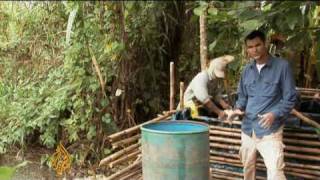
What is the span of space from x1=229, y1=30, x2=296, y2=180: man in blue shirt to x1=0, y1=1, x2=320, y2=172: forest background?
6.05 feet

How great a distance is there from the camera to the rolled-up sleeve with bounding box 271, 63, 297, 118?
4055 mm

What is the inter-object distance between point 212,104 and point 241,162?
61 cm

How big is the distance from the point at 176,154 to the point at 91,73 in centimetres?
321

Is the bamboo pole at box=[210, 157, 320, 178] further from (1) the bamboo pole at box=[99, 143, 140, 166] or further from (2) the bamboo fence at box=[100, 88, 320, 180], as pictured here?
(1) the bamboo pole at box=[99, 143, 140, 166]

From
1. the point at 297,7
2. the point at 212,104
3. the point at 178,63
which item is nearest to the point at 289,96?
the point at 212,104

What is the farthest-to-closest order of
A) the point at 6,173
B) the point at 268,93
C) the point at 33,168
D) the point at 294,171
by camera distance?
the point at 33,168 < the point at 294,171 < the point at 268,93 < the point at 6,173

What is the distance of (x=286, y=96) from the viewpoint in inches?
160

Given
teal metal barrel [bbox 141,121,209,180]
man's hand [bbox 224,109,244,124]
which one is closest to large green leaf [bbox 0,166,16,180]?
teal metal barrel [bbox 141,121,209,180]

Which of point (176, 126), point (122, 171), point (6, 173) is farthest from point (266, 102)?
point (6, 173)

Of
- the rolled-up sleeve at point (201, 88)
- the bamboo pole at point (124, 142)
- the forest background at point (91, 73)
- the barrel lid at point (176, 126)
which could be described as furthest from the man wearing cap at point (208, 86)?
the forest background at point (91, 73)

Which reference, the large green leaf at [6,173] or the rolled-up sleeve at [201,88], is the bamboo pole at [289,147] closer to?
the rolled-up sleeve at [201,88]

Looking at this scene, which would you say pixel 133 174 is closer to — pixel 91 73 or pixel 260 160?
pixel 260 160

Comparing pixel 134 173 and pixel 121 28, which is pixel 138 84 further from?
pixel 134 173

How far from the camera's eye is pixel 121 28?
665cm
